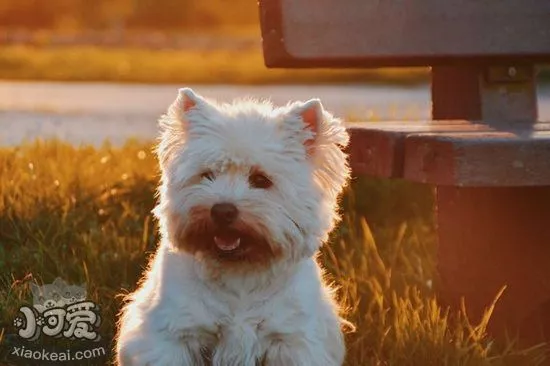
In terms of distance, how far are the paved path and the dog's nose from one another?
15.2 feet

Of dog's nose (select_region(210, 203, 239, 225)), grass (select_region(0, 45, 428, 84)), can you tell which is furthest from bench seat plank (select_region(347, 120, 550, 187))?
grass (select_region(0, 45, 428, 84))

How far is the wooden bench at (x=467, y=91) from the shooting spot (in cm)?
516

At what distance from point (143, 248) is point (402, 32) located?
1.47 meters

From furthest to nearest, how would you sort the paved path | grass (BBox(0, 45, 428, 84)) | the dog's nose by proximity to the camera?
grass (BBox(0, 45, 428, 84)) → the paved path → the dog's nose

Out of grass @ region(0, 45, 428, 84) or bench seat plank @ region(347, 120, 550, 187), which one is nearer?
bench seat plank @ region(347, 120, 550, 187)

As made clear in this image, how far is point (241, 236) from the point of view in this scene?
157 inches

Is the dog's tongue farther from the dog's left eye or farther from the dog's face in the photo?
the dog's left eye

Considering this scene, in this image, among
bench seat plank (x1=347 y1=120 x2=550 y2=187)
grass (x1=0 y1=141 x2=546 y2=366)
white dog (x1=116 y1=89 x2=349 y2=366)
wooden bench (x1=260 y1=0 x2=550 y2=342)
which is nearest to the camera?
white dog (x1=116 y1=89 x2=349 y2=366)

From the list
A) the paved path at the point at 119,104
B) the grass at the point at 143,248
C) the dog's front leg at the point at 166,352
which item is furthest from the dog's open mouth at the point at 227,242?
the paved path at the point at 119,104

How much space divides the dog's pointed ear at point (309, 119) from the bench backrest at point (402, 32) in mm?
976

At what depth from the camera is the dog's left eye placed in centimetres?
407

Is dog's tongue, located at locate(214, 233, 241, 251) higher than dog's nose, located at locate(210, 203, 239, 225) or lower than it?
lower

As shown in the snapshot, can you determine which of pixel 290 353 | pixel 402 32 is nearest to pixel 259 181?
pixel 290 353

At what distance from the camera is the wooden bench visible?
5160mm
